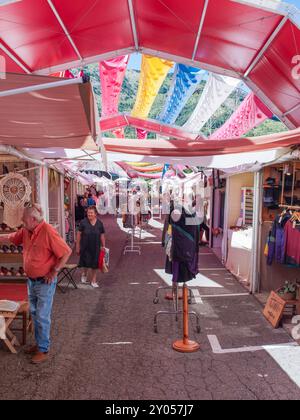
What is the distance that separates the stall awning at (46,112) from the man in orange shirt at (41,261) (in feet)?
3.04

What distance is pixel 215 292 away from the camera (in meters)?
7.60

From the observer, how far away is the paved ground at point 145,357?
146 inches

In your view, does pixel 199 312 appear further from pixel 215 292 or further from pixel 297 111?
pixel 297 111

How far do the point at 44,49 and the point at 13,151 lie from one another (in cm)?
308

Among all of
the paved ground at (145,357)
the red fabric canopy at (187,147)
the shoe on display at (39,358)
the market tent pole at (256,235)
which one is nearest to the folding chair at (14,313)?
the paved ground at (145,357)

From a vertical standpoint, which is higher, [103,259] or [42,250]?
[42,250]

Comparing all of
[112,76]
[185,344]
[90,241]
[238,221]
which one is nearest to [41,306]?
[185,344]

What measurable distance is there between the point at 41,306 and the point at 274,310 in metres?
3.50

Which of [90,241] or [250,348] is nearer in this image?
[250,348]

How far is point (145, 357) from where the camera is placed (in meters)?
4.48

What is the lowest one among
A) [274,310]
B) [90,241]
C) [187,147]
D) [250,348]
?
[250,348]

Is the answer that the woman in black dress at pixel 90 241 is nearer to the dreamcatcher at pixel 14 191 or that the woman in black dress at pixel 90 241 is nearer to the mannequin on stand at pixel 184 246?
the dreamcatcher at pixel 14 191

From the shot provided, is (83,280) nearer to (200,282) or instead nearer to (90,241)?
(90,241)

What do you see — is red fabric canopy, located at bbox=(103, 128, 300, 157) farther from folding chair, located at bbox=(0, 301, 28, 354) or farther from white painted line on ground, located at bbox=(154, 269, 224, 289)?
white painted line on ground, located at bbox=(154, 269, 224, 289)
